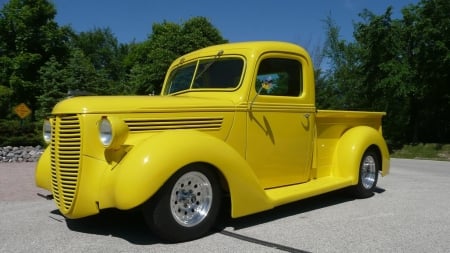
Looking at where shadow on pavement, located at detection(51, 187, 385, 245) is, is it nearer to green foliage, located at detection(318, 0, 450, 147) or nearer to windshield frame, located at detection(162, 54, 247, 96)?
windshield frame, located at detection(162, 54, 247, 96)

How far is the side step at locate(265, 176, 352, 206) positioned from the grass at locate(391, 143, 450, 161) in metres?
13.8

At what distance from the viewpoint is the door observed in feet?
18.3

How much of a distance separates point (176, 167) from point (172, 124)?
66 centimetres

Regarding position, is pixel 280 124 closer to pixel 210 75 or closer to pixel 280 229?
pixel 210 75

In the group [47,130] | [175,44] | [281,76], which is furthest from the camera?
[175,44]

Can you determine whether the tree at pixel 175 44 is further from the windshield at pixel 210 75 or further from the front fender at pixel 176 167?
the front fender at pixel 176 167

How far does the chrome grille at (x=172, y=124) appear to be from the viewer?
470 centimetres

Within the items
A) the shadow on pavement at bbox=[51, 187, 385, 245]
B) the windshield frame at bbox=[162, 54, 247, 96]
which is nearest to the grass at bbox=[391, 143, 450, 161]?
the shadow on pavement at bbox=[51, 187, 385, 245]

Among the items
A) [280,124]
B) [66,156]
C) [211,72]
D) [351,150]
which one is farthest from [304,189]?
[66,156]

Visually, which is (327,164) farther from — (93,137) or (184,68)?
(93,137)

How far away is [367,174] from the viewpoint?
7.34 metres

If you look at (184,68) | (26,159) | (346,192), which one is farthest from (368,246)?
(26,159)

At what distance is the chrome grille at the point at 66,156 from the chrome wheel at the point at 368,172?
14.1ft

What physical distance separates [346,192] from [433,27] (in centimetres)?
1540
